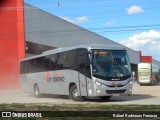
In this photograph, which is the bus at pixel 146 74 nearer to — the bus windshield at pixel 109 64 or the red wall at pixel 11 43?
the red wall at pixel 11 43

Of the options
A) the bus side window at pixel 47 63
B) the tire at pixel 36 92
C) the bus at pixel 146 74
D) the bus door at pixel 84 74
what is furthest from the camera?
the bus at pixel 146 74

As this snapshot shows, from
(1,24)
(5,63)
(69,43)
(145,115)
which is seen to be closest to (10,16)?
(1,24)

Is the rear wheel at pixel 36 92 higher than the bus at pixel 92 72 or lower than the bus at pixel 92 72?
lower

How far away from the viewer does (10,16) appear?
3756 cm

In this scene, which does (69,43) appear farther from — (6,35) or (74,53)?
(74,53)

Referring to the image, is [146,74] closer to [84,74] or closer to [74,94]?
[74,94]

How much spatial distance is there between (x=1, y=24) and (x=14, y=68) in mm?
4491

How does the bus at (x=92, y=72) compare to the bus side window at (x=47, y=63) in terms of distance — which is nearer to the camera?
the bus at (x=92, y=72)

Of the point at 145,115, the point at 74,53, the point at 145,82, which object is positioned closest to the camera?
the point at 145,115

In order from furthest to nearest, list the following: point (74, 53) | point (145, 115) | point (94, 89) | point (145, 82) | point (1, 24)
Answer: point (145, 82) → point (1, 24) → point (74, 53) → point (94, 89) → point (145, 115)

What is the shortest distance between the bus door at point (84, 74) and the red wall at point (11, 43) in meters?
18.2

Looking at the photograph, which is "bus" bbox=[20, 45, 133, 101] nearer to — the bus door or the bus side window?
the bus door

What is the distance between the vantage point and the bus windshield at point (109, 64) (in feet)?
65.5

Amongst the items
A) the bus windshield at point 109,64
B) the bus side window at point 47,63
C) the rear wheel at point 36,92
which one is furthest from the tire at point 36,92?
the bus windshield at point 109,64
